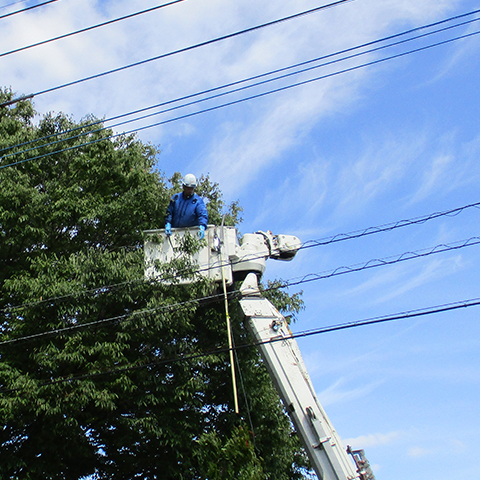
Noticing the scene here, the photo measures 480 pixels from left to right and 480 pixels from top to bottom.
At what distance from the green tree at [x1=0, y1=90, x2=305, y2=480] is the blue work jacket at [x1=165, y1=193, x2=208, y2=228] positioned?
113cm

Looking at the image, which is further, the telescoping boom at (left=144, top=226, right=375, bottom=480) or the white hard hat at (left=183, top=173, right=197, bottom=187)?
the white hard hat at (left=183, top=173, right=197, bottom=187)

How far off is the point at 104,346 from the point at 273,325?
3.79 m

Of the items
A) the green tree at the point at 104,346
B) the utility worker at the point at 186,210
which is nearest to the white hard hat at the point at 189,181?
the utility worker at the point at 186,210

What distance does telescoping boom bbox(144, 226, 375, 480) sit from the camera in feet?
28.5

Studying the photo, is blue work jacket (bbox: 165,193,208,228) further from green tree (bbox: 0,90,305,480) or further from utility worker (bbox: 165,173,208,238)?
green tree (bbox: 0,90,305,480)

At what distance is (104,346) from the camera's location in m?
11.5

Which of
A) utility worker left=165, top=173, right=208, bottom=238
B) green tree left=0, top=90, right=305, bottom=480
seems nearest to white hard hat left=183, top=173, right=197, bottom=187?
utility worker left=165, top=173, right=208, bottom=238

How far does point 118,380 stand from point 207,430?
3.25 metres

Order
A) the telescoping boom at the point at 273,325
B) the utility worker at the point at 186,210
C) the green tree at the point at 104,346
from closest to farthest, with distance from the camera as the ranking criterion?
the telescoping boom at the point at 273,325 < the green tree at the point at 104,346 < the utility worker at the point at 186,210

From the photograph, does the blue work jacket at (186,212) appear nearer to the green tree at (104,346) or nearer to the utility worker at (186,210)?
the utility worker at (186,210)

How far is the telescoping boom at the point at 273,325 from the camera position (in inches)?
341

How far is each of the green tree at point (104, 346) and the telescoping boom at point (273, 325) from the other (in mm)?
564

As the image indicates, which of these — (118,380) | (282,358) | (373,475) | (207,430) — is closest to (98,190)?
(118,380)

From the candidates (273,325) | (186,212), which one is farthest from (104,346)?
(273,325)
